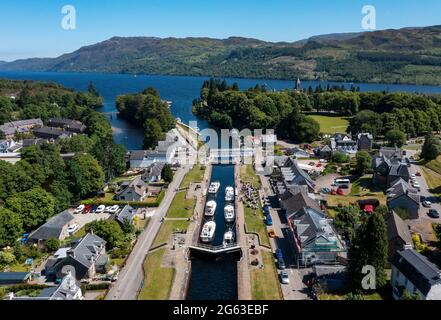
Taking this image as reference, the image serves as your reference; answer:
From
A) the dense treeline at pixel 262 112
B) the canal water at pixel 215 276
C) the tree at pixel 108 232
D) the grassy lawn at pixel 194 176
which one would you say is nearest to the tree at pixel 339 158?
the dense treeline at pixel 262 112

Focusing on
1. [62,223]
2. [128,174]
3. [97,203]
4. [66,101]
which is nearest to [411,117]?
[128,174]

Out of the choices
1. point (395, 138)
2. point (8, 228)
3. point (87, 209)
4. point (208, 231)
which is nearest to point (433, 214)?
point (208, 231)

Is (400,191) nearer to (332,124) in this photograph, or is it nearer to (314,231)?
(314,231)

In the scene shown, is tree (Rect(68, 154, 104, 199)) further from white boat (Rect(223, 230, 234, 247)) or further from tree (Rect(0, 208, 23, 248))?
white boat (Rect(223, 230, 234, 247))

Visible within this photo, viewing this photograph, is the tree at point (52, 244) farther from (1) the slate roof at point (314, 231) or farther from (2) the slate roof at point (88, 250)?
(1) the slate roof at point (314, 231)

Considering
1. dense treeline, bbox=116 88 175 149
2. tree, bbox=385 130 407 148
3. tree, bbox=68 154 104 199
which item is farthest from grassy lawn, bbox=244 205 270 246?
tree, bbox=385 130 407 148
